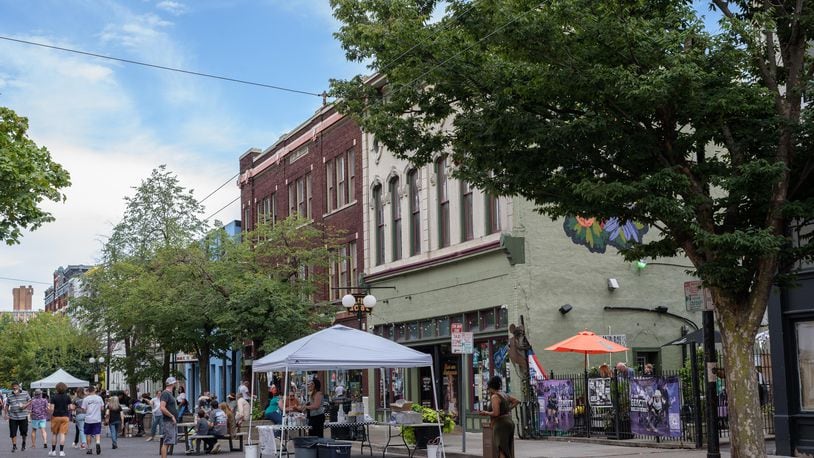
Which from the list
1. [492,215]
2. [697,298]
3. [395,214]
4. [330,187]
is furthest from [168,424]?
[330,187]

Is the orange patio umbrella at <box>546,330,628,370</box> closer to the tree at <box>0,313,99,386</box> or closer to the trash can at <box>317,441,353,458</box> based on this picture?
the trash can at <box>317,441,353,458</box>

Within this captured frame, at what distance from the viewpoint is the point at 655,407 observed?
73.0 feet

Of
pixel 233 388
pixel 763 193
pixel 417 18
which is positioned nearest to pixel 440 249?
pixel 417 18

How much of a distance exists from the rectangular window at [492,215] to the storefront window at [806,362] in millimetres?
11416

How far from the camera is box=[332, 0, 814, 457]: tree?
13.5m

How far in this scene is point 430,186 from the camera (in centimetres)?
3275

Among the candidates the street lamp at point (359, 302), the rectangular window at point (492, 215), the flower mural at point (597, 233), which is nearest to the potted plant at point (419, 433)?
the street lamp at point (359, 302)

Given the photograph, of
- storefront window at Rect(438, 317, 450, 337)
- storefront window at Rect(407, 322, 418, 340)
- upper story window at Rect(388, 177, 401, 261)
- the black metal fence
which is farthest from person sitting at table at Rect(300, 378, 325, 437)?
upper story window at Rect(388, 177, 401, 261)

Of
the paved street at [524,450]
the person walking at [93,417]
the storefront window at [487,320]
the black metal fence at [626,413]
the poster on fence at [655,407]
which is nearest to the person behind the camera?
the paved street at [524,450]

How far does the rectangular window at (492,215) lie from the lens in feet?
95.4

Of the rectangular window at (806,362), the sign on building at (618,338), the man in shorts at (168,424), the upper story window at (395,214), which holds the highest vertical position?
the upper story window at (395,214)

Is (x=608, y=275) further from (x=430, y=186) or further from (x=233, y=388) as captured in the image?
(x=233, y=388)

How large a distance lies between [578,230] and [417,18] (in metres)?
14.3

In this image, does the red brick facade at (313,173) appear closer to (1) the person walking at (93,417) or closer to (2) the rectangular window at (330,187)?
(2) the rectangular window at (330,187)
